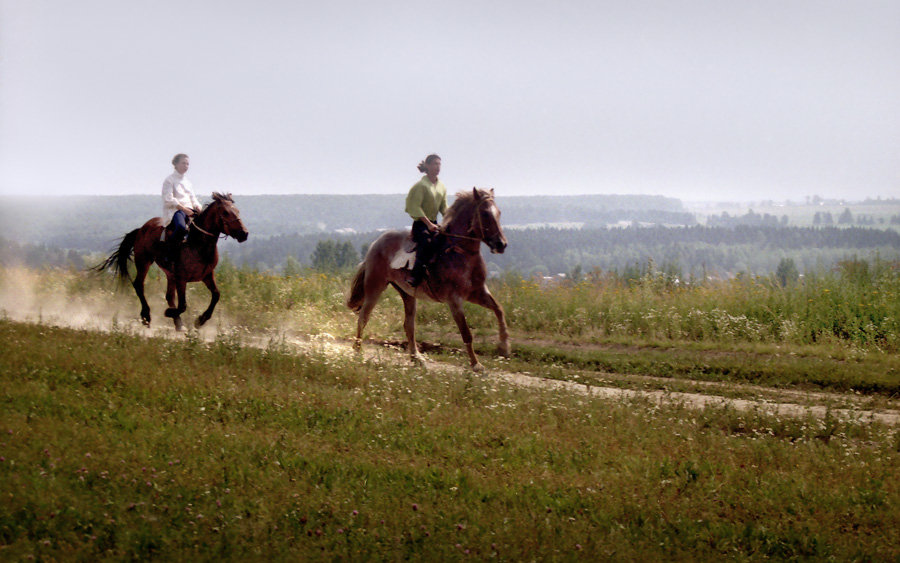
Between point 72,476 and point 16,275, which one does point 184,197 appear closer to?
point 72,476

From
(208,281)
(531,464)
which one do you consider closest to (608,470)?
(531,464)

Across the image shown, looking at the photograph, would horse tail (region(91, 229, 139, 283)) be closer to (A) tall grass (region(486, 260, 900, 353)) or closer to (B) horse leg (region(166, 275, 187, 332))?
(B) horse leg (region(166, 275, 187, 332))

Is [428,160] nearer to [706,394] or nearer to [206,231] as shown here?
[206,231]

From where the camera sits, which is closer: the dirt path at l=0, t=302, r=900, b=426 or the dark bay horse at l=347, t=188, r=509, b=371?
the dirt path at l=0, t=302, r=900, b=426

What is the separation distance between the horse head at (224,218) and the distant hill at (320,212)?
4535 cm

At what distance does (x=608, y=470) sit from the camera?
832cm

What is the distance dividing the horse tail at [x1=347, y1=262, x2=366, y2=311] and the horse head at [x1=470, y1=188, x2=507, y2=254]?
2922 mm

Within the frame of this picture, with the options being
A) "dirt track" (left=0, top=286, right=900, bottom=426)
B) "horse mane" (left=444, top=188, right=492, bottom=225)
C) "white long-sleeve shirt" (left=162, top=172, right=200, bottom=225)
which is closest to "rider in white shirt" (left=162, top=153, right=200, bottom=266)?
"white long-sleeve shirt" (left=162, top=172, right=200, bottom=225)

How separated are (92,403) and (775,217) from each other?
6754 centimetres

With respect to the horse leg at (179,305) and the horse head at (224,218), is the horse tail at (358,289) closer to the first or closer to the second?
the horse head at (224,218)

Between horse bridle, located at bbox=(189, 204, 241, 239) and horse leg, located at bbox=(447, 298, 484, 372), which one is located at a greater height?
horse bridle, located at bbox=(189, 204, 241, 239)

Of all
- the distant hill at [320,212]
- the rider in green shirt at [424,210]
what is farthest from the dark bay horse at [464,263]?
the distant hill at [320,212]

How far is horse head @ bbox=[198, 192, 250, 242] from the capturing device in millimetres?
15038

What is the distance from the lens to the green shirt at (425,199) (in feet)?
45.5
